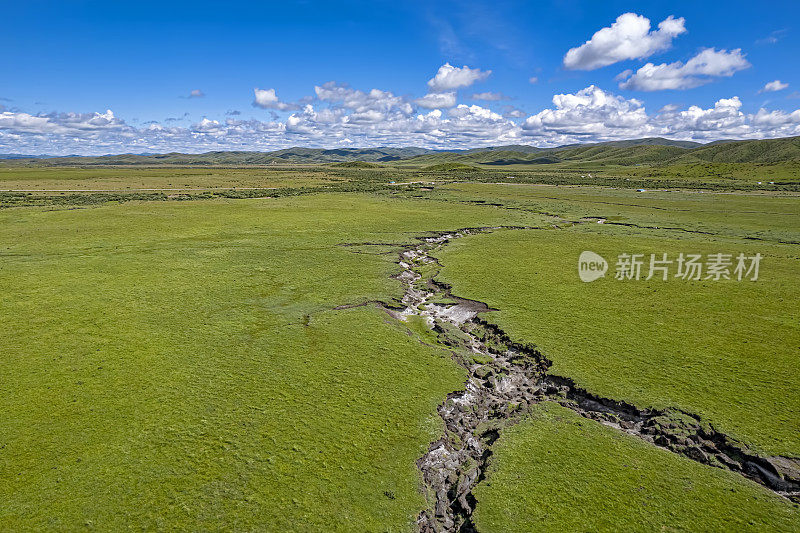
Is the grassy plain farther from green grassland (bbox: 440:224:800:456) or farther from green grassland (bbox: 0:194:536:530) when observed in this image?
green grassland (bbox: 0:194:536:530)

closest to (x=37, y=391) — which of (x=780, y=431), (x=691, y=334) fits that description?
(x=780, y=431)

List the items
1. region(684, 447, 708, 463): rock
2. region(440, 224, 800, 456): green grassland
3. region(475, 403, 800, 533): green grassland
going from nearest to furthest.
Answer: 1. region(475, 403, 800, 533): green grassland
2. region(684, 447, 708, 463): rock
3. region(440, 224, 800, 456): green grassland

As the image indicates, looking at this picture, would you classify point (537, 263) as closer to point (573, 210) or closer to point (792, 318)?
point (792, 318)

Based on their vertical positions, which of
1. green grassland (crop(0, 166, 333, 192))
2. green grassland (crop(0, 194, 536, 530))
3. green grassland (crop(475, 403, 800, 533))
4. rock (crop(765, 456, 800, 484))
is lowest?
green grassland (crop(475, 403, 800, 533))

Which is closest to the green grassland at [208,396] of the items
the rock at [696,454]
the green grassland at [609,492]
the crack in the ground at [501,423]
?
the crack in the ground at [501,423]

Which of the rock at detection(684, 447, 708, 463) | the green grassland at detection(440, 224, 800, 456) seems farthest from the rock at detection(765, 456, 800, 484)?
the rock at detection(684, 447, 708, 463)

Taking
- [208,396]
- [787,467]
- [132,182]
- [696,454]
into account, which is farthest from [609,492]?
[132,182]
